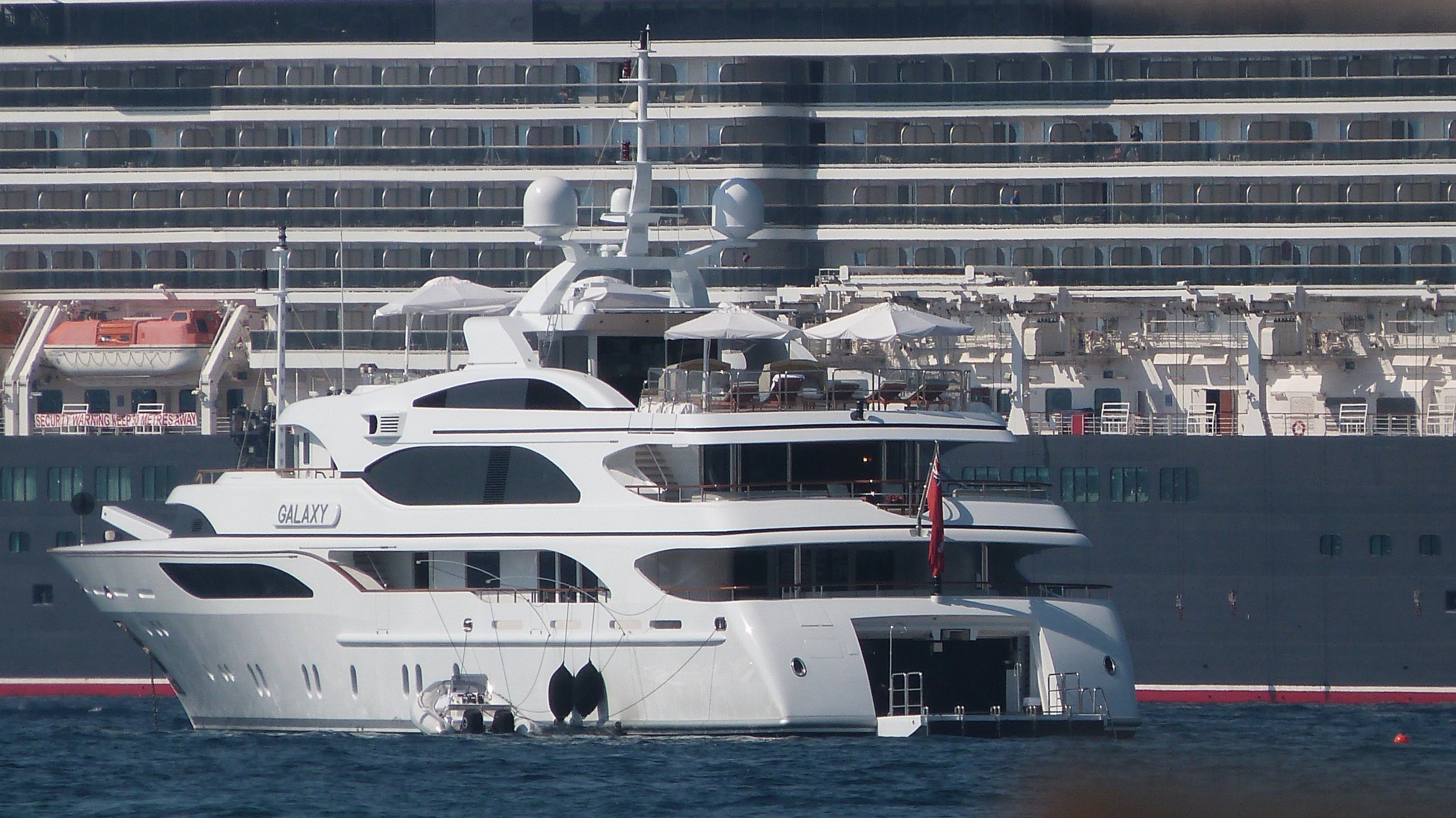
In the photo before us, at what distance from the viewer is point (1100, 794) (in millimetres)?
4922

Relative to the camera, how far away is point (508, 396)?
22578 mm

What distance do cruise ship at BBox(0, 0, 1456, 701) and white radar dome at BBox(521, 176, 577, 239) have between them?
7.20 metres

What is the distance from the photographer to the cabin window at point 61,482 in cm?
3256

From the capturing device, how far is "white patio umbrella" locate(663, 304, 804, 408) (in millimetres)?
22297

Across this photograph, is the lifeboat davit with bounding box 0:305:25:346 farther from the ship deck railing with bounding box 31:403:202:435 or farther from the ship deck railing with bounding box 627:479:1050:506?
the ship deck railing with bounding box 31:403:202:435

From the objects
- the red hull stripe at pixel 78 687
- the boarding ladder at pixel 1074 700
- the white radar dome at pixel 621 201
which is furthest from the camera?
the red hull stripe at pixel 78 687

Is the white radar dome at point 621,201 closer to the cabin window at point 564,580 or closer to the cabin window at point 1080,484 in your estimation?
the cabin window at point 564,580

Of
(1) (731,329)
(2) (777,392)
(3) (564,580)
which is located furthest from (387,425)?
(2) (777,392)

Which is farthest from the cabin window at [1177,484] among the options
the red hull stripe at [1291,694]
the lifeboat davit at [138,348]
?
the lifeboat davit at [138,348]

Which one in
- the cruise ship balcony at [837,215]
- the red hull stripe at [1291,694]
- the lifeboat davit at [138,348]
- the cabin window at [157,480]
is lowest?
the red hull stripe at [1291,694]

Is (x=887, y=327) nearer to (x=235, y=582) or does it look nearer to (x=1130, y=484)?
(x=235, y=582)

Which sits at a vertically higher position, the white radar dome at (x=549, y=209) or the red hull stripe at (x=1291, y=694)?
the white radar dome at (x=549, y=209)

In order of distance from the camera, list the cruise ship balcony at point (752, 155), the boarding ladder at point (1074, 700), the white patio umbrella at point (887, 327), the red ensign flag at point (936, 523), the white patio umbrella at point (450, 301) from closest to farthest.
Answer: the red ensign flag at point (936, 523), the boarding ladder at point (1074, 700), the white patio umbrella at point (887, 327), the white patio umbrella at point (450, 301), the cruise ship balcony at point (752, 155)

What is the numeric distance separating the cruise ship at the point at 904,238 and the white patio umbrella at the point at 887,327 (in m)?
7.01
